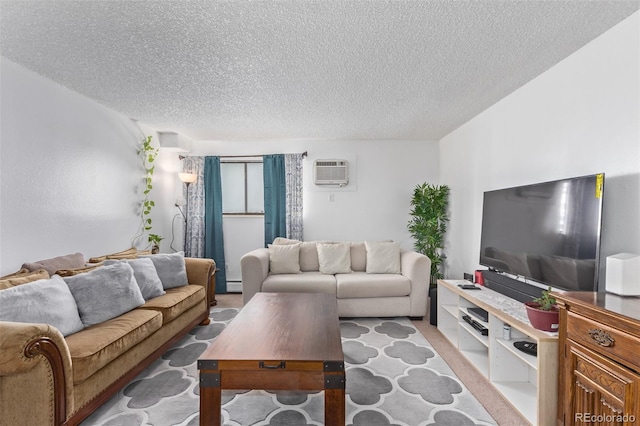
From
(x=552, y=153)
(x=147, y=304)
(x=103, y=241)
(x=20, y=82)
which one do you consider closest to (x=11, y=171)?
(x=20, y=82)

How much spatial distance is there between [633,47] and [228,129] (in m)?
3.90

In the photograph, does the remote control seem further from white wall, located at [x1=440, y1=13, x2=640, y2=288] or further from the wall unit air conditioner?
the wall unit air conditioner

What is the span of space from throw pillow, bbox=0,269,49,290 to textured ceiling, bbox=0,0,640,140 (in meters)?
1.61

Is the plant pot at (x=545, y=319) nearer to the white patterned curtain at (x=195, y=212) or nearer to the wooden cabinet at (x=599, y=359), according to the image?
the wooden cabinet at (x=599, y=359)

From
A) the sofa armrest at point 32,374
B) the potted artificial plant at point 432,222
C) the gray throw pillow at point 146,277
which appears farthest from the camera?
the potted artificial plant at point 432,222

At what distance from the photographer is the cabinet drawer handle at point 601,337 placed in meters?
1.25

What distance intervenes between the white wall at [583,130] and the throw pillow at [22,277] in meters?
3.86

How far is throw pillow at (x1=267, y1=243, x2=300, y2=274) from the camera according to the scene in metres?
3.71

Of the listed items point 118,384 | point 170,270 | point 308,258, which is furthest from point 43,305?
point 308,258

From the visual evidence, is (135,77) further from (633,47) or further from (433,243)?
(433,243)

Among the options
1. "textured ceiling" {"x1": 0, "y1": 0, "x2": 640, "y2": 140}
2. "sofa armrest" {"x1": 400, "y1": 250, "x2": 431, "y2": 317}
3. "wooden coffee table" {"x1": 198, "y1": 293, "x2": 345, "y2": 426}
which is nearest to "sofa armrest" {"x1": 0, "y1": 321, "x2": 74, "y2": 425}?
"wooden coffee table" {"x1": 198, "y1": 293, "x2": 345, "y2": 426}

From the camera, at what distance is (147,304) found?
248 cm

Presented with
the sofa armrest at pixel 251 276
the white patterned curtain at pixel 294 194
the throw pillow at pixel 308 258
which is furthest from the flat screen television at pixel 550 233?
the white patterned curtain at pixel 294 194

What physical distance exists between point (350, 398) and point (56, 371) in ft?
5.50
